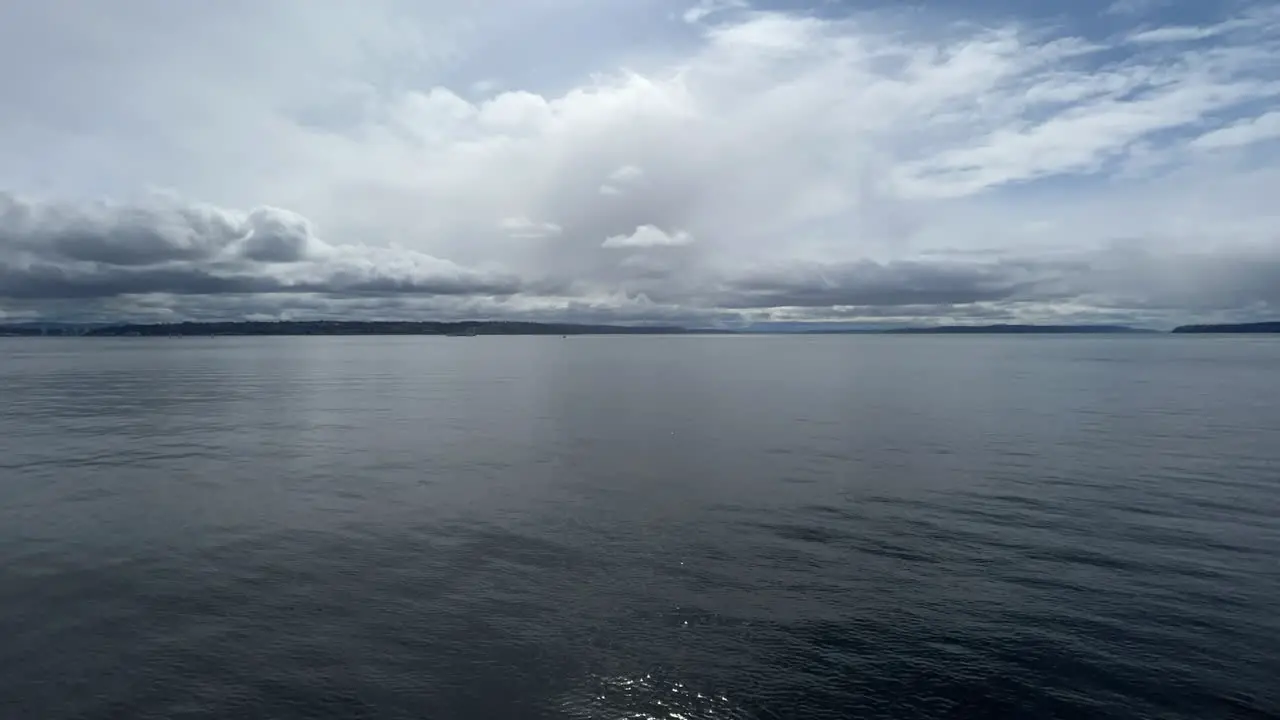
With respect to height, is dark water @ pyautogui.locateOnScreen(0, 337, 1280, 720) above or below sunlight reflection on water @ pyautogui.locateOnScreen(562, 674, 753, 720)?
above

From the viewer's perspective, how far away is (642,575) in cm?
2967

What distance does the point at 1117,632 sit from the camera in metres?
24.6

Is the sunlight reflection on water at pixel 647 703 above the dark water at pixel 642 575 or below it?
below

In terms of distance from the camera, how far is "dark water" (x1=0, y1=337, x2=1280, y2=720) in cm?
2156

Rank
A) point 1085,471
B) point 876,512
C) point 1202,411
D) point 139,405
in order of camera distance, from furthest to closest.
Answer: point 139,405 < point 1202,411 < point 1085,471 < point 876,512

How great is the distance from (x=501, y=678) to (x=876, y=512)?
75.6 feet

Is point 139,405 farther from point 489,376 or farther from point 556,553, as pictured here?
point 556,553

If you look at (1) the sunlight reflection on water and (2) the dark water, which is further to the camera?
(2) the dark water

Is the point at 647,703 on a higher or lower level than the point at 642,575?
lower

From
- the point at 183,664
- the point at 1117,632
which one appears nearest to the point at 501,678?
the point at 183,664

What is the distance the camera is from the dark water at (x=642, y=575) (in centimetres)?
2156

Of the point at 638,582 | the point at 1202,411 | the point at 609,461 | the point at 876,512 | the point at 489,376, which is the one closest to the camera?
the point at 638,582

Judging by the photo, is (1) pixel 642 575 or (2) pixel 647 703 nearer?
(2) pixel 647 703

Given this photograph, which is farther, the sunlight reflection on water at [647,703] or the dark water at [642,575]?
the dark water at [642,575]
